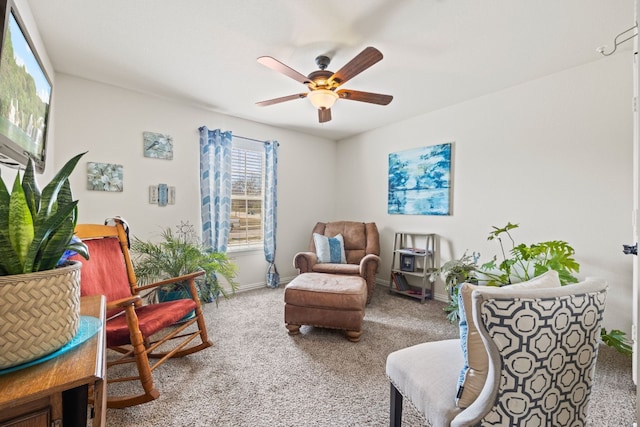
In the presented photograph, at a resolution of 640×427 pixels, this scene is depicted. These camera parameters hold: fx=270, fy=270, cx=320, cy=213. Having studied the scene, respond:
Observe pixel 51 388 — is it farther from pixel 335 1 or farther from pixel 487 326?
pixel 335 1

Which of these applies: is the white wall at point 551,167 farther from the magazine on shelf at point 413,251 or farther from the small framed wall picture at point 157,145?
the small framed wall picture at point 157,145

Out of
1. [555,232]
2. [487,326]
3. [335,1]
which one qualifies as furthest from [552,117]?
[487,326]

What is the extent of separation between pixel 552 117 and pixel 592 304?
7.80 ft

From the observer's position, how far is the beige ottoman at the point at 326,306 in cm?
233

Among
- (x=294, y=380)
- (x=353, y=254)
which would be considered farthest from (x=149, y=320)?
(x=353, y=254)

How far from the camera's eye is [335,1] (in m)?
1.62

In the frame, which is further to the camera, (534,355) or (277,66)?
(277,66)

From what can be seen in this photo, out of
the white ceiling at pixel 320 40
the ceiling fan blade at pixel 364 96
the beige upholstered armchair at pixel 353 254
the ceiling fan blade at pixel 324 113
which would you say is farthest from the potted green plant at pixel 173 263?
the ceiling fan blade at pixel 364 96

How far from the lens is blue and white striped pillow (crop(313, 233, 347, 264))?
12.0 ft

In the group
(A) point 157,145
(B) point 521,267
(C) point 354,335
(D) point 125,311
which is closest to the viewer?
(D) point 125,311

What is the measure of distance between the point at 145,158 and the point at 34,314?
9.18 feet

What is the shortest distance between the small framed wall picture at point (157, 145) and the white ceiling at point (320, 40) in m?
0.46

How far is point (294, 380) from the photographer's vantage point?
70.7 inches

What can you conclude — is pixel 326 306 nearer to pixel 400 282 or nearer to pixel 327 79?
pixel 400 282
